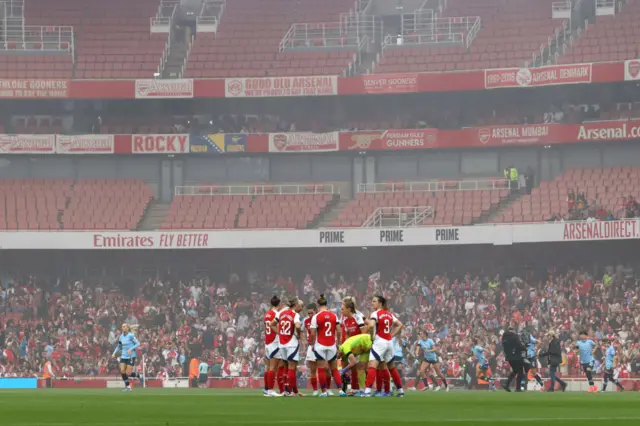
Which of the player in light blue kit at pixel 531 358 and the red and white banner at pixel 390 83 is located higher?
the red and white banner at pixel 390 83

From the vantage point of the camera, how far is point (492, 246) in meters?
53.8

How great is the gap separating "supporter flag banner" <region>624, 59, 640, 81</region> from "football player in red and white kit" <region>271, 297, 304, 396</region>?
105ft

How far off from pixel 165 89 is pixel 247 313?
13163mm

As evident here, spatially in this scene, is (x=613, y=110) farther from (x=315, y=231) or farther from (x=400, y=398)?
(x=400, y=398)

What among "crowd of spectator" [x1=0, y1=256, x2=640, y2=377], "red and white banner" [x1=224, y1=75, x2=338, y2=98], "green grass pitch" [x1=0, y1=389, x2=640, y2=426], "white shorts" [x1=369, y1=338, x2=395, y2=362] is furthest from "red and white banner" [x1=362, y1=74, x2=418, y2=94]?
"green grass pitch" [x1=0, y1=389, x2=640, y2=426]

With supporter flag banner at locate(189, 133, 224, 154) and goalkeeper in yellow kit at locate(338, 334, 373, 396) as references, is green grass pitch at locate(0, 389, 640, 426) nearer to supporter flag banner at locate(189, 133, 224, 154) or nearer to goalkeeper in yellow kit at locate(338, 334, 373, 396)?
goalkeeper in yellow kit at locate(338, 334, 373, 396)

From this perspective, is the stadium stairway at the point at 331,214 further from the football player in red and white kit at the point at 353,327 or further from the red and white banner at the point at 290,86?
the football player in red and white kit at the point at 353,327

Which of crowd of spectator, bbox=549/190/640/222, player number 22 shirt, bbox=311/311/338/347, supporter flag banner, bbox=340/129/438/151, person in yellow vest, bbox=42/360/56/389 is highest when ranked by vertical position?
supporter flag banner, bbox=340/129/438/151

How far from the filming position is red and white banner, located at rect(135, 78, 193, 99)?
58750 millimetres

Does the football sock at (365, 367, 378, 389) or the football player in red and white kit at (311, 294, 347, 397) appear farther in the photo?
the football player in red and white kit at (311, 294, 347, 397)

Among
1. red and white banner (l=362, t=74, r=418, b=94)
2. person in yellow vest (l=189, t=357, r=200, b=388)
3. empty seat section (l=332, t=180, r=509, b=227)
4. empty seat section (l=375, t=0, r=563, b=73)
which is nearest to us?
person in yellow vest (l=189, t=357, r=200, b=388)

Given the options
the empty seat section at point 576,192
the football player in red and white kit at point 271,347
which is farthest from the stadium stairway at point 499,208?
the football player in red and white kit at point 271,347

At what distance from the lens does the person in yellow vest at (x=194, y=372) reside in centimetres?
4519

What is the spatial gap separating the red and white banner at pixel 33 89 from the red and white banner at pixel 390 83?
14.2m
